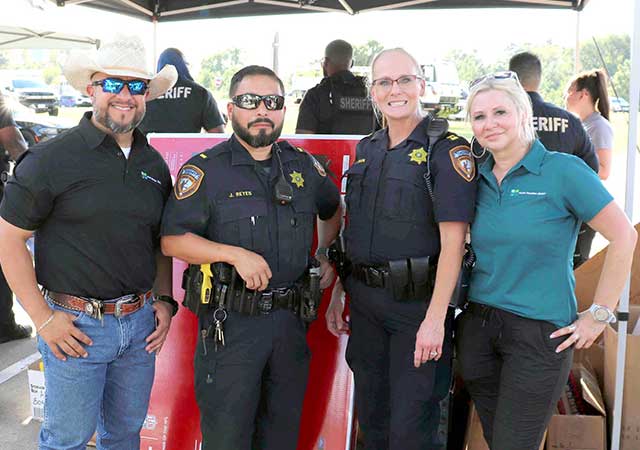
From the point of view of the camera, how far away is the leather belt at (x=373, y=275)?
2201 millimetres

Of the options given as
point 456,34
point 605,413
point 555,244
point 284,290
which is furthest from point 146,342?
point 456,34

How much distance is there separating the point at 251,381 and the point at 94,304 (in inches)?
23.4

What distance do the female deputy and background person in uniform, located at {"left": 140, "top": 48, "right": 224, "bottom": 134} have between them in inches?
108

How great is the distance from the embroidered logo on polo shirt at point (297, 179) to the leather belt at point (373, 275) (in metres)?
0.37

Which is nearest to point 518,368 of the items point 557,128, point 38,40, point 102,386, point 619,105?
point 102,386

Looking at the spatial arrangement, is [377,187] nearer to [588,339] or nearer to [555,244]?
[555,244]

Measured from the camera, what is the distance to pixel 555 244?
1.92 metres

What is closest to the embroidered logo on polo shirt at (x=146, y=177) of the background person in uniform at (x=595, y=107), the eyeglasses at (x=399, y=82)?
the eyeglasses at (x=399, y=82)

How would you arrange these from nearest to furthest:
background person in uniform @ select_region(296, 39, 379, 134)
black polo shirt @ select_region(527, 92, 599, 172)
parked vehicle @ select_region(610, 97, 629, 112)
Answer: black polo shirt @ select_region(527, 92, 599, 172) < parked vehicle @ select_region(610, 97, 629, 112) < background person in uniform @ select_region(296, 39, 379, 134)

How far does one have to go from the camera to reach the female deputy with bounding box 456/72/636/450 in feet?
6.26

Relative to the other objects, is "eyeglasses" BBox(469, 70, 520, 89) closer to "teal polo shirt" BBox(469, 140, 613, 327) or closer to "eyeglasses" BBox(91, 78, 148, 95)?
"teal polo shirt" BBox(469, 140, 613, 327)

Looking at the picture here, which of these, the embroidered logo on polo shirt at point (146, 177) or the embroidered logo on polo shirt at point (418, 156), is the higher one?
the embroidered logo on polo shirt at point (418, 156)

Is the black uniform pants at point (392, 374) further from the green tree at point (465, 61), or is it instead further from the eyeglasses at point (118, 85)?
the green tree at point (465, 61)

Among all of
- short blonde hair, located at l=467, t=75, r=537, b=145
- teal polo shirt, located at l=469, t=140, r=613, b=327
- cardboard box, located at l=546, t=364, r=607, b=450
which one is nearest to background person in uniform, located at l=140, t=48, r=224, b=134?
short blonde hair, located at l=467, t=75, r=537, b=145
